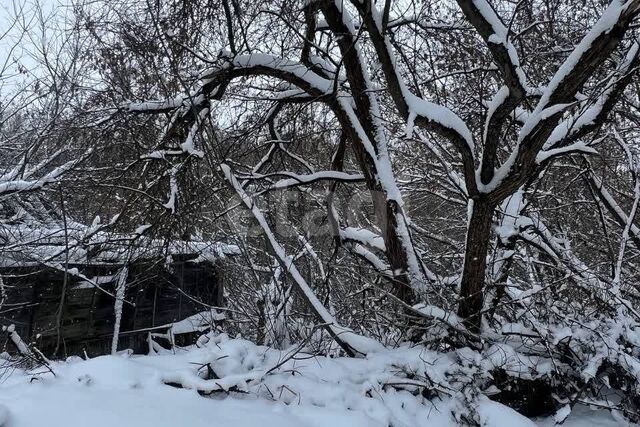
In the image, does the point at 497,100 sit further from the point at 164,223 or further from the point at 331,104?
the point at 164,223

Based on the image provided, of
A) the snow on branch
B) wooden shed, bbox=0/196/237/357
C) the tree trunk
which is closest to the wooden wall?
wooden shed, bbox=0/196/237/357

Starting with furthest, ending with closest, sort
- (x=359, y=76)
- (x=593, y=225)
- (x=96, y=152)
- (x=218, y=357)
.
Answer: (x=593, y=225) < (x=96, y=152) < (x=359, y=76) < (x=218, y=357)

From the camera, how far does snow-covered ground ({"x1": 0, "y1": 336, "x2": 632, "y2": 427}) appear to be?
5.96 feet

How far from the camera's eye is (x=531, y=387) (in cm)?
288

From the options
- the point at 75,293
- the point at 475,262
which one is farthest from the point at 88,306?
the point at 475,262

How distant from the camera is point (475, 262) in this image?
322cm

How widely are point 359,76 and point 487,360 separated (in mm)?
2815

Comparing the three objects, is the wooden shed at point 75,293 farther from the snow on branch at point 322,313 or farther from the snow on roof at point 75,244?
the snow on branch at point 322,313

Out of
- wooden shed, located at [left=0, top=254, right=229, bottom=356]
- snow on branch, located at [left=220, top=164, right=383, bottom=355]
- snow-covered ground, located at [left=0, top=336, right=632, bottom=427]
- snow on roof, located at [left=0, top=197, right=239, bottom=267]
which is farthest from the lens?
wooden shed, located at [left=0, top=254, right=229, bottom=356]

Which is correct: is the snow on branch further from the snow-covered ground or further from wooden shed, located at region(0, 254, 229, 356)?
wooden shed, located at region(0, 254, 229, 356)

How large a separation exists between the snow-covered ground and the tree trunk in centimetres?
67

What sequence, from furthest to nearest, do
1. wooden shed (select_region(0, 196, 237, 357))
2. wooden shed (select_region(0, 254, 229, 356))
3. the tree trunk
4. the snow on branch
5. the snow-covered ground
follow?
wooden shed (select_region(0, 254, 229, 356)) < wooden shed (select_region(0, 196, 237, 357)) < the tree trunk < the snow on branch < the snow-covered ground

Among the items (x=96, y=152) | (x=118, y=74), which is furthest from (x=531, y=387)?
(x=96, y=152)

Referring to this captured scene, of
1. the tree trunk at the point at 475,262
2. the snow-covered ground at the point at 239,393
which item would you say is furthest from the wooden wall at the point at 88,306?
the tree trunk at the point at 475,262
